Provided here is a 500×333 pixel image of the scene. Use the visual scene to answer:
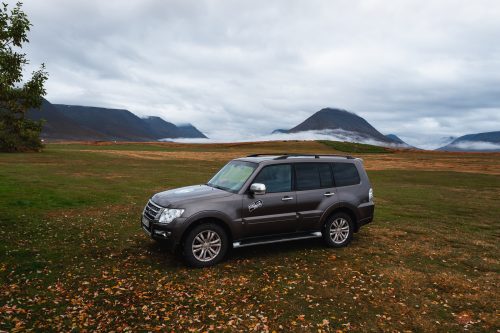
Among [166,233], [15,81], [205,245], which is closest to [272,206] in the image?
[205,245]

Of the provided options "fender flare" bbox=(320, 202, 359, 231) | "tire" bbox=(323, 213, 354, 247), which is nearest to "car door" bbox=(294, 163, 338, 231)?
"fender flare" bbox=(320, 202, 359, 231)

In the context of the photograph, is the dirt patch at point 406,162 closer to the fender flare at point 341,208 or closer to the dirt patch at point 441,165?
the dirt patch at point 441,165

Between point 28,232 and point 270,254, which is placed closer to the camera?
point 270,254

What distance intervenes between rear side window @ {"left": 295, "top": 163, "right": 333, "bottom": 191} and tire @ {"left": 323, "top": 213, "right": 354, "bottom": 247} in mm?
1100

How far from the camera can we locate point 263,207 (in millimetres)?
10258

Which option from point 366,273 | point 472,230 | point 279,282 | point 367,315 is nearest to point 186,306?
point 279,282

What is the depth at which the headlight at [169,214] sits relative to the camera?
30.7 feet

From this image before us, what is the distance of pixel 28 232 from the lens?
1286 cm

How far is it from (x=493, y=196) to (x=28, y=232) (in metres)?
28.9

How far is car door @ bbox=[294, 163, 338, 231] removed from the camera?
35.8 ft

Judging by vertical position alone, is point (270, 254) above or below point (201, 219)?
below

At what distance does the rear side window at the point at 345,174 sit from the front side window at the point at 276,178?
5.77 ft

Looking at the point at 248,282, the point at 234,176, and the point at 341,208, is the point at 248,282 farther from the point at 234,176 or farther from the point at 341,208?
the point at 341,208

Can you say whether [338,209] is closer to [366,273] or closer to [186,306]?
[366,273]
